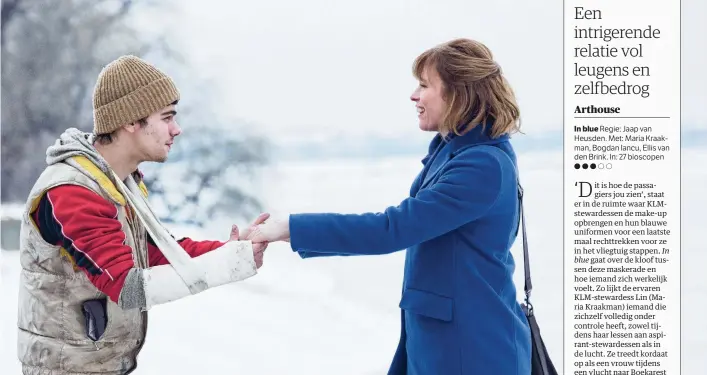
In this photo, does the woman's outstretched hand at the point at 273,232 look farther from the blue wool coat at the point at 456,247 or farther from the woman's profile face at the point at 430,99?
the woman's profile face at the point at 430,99

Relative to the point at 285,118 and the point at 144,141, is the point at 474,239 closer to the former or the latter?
the point at 144,141

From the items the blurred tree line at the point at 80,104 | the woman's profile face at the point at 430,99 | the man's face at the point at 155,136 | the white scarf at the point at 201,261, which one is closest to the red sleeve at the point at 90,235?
the white scarf at the point at 201,261

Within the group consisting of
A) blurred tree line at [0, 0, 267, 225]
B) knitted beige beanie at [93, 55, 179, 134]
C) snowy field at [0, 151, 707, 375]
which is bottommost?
snowy field at [0, 151, 707, 375]

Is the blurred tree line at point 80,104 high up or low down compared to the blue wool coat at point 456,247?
up

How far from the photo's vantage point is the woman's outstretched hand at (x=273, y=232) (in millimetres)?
1965

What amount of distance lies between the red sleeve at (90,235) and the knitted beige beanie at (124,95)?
0.23m

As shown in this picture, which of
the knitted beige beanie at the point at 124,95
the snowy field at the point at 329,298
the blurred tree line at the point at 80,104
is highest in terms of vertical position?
the blurred tree line at the point at 80,104

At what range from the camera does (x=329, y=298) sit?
14.8 feet

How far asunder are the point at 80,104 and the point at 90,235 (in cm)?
329

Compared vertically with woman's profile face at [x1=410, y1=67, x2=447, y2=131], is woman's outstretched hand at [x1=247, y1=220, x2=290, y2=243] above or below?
below

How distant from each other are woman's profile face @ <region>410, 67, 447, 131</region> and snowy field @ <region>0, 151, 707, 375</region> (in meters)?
2.18

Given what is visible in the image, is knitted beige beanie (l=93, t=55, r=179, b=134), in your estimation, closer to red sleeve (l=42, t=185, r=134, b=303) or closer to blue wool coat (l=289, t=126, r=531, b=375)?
red sleeve (l=42, t=185, r=134, b=303)

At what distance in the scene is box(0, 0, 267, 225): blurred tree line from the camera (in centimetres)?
477

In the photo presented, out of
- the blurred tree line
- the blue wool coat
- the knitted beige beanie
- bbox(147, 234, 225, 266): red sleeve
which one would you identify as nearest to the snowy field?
the blurred tree line
